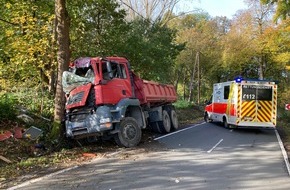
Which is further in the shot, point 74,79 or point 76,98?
point 74,79

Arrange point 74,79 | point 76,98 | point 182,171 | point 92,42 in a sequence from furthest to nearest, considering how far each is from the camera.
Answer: point 92,42
point 74,79
point 76,98
point 182,171

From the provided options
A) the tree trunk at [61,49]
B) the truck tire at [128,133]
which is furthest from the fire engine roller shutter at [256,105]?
the tree trunk at [61,49]

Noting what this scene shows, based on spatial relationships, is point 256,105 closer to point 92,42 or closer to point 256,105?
point 256,105

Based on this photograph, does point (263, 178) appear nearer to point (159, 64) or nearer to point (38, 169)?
point (38, 169)

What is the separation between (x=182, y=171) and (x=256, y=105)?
1139 centimetres

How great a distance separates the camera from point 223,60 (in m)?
49.5

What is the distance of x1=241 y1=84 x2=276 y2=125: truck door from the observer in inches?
755

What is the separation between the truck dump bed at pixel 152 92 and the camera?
1509 cm

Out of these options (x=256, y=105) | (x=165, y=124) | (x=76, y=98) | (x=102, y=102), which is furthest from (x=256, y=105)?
(x=76, y=98)

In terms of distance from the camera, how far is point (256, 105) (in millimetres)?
19172

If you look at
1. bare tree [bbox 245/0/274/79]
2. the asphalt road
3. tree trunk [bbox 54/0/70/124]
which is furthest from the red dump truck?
bare tree [bbox 245/0/274/79]

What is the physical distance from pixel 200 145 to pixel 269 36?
28846mm

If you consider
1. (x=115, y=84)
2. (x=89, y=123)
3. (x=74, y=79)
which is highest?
(x=74, y=79)

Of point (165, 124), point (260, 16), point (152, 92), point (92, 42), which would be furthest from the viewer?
point (260, 16)
